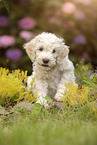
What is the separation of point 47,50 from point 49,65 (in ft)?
0.80

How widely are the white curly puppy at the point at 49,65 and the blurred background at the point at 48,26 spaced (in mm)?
2379

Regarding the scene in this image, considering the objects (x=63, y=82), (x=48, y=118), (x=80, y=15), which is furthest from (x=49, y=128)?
(x=80, y=15)

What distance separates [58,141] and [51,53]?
1881 mm

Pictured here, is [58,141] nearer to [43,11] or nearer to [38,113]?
[38,113]

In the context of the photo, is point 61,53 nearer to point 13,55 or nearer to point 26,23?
point 13,55

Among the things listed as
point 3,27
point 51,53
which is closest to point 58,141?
point 51,53

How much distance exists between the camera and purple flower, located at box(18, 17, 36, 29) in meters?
6.63

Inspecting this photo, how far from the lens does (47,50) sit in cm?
359

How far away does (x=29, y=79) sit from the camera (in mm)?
4207

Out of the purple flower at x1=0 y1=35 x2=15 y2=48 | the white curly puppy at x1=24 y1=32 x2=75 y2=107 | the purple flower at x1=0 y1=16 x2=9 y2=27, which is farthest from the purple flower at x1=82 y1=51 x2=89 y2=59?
the white curly puppy at x1=24 y1=32 x2=75 y2=107

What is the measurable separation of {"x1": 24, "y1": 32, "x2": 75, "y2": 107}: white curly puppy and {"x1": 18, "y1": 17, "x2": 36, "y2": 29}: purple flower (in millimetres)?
2815

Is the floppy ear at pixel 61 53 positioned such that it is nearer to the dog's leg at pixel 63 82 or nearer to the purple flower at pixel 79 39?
the dog's leg at pixel 63 82

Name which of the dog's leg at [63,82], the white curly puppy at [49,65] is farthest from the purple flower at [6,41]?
the dog's leg at [63,82]

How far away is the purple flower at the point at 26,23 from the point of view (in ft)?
21.7
